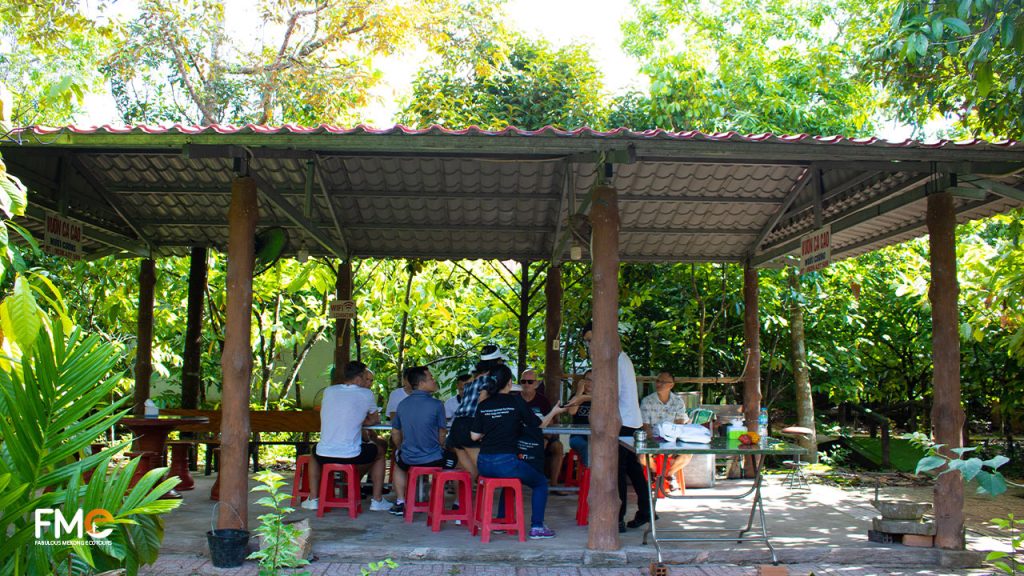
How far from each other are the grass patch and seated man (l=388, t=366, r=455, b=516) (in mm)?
8000

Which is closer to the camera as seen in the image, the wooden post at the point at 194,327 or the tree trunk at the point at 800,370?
the wooden post at the point at 194,327

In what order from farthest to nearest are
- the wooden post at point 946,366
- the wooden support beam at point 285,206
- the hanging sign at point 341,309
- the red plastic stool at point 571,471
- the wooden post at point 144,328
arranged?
the hanging sign at point 341,309
the wooden post at point 144,328
the red plastic stool at point 571,471
the wooden support beam at point 285,206
the wooden post at point 946,366

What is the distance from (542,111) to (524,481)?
9024mm

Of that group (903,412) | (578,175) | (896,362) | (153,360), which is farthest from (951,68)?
(153,360)

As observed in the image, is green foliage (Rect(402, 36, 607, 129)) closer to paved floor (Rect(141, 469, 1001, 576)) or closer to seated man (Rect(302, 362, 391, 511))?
seated man (Rect(302, 362, 391, 511))

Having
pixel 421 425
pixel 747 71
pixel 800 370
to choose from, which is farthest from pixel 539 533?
pixel 747 71

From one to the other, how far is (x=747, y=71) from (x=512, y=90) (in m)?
4.41

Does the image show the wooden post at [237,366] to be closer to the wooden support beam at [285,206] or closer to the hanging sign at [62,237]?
the wooden support beam at [285,206]

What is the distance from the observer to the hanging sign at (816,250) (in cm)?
683

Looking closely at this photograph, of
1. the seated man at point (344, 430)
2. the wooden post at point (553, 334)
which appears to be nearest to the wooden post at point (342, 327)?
the wooden post at point (553, 334)

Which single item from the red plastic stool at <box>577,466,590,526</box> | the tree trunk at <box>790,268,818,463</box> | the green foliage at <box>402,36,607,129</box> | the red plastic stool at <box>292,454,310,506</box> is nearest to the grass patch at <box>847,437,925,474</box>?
the tree trunk at <box>790,268,818,463</box>

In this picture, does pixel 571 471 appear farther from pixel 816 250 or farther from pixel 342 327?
pixel 342 327

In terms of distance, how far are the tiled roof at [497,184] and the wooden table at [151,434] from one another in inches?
82.1

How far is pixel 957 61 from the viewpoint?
328 inches
